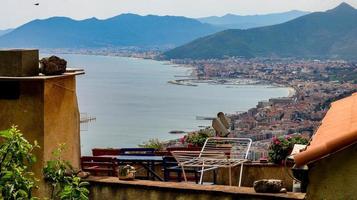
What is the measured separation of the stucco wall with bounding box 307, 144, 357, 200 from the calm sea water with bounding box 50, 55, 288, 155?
118 ft

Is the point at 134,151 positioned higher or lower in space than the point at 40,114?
lower

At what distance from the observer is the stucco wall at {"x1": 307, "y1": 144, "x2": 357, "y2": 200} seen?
14.1 feet

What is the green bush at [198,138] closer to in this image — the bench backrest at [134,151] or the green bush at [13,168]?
the bench backrest at [134,151]

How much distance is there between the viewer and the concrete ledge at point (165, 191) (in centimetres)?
516

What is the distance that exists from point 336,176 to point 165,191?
1613 mm

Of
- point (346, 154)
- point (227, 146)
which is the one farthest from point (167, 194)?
point (227, 146)

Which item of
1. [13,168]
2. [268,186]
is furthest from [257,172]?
[13,168]

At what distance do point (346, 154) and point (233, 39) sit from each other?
192m

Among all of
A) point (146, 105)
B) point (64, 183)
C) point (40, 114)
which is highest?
point (40, 114)

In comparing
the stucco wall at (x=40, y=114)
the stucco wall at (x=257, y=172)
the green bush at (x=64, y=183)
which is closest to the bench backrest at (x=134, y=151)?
the stucco wall at (x=257, y=172)

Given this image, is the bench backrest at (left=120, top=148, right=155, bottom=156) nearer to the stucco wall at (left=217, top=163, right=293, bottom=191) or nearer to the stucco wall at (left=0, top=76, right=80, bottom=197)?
the stucco wall at (left=217, top=163, right=293, bottom=191)

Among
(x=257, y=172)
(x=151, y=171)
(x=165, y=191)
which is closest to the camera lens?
(x=165, y=191)

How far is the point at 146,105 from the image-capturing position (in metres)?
94.8

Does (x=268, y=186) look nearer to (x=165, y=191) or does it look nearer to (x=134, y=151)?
(x=165, y=191)
